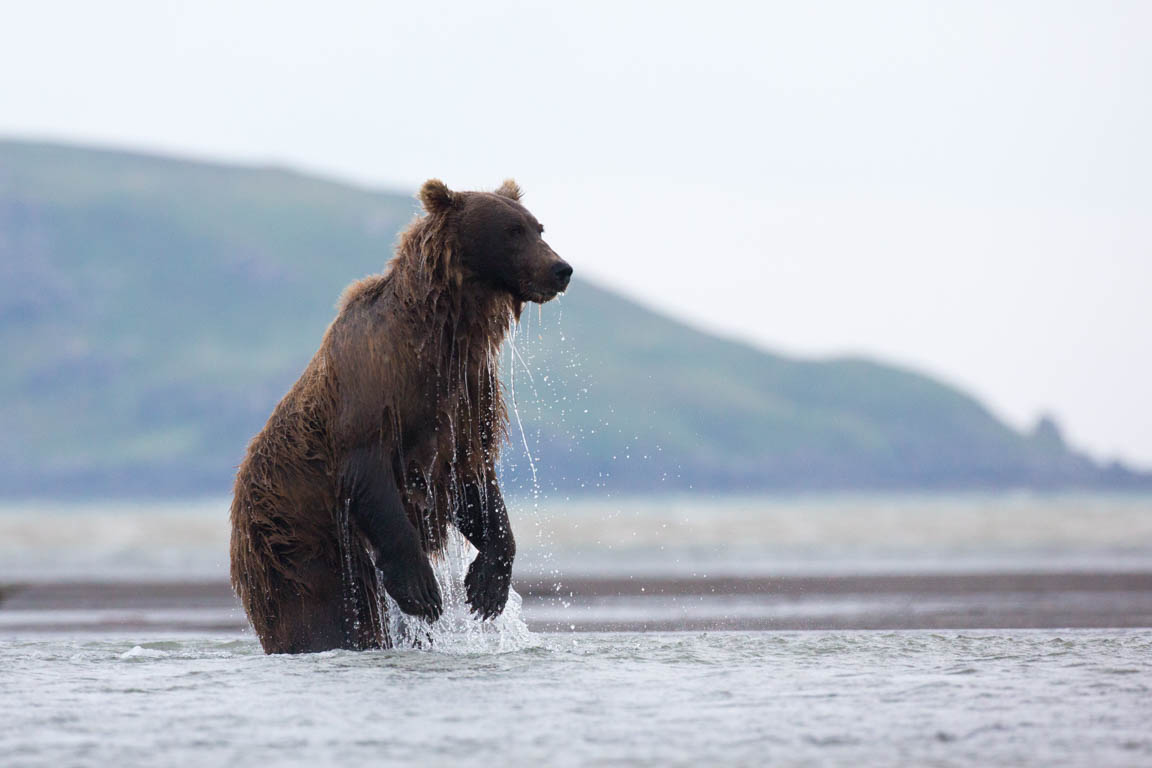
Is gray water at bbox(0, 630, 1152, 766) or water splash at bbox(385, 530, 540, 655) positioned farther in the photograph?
water splash at bbox(385, 530, 540, 655)

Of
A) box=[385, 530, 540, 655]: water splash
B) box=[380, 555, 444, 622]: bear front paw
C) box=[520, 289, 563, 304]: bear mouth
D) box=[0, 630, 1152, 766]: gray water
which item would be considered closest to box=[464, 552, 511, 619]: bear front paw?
box=[385, 530, 540, 655]: water splash

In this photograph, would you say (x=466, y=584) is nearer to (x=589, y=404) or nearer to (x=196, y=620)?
(x=196, y=620)

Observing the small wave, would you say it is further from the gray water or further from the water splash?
the water splash

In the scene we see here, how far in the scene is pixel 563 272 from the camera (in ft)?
26.1

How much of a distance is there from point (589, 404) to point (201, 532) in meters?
151

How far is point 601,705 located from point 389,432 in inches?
77.7

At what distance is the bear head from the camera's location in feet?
26.1

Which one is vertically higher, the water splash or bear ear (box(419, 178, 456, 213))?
bear ear (box(419, 178, 456, 213))

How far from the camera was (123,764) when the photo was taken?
5508 millimetres

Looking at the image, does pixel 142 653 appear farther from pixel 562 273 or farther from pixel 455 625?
pixel 562 273

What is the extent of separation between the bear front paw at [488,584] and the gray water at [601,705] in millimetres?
291

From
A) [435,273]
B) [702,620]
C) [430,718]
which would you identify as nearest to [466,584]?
[435,273]

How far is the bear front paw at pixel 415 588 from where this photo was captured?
7.84 m

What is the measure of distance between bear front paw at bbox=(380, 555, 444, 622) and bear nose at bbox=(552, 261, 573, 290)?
5.08ft
